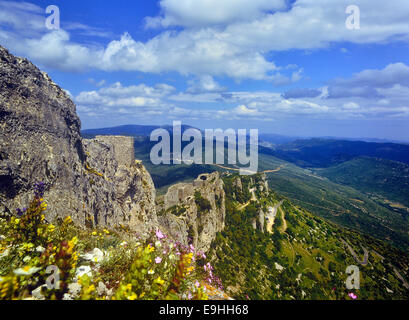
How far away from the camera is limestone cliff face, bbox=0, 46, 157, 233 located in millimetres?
10330

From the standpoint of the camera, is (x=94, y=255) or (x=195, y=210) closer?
(x=94, y=255)

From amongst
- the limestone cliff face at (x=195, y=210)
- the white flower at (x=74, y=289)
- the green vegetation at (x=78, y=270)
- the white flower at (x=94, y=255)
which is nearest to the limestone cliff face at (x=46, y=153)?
the green vegetation at (x=78, y=270)

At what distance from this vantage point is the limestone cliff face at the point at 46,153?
10330 mm

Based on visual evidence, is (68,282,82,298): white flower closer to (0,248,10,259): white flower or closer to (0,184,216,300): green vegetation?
(0,184,216,300): green vegetation

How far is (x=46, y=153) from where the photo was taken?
12.6 m

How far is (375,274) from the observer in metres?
82.4

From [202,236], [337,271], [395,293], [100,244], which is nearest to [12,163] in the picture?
[100,244]

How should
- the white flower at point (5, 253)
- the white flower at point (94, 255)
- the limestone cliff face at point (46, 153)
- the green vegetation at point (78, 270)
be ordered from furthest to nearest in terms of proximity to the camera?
the limestone cliff face at point (46, 153) < the white flower at point (94, 255) < the white flower at point (5, 253) < the green vegetation at point (78, 270)

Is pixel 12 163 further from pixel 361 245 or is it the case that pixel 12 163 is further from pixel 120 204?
pixel 361 245

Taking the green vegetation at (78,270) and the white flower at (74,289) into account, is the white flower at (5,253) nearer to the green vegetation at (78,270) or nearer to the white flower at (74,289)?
the green vegetation at (78,270)

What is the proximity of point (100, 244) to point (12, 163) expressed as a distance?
22.5ft

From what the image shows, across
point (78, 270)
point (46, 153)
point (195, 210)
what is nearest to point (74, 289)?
point (78, 270)

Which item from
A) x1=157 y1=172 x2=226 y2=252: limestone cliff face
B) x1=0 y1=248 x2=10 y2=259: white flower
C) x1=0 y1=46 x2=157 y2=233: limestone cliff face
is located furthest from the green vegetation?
x1=157 y1=172 x2=226 y2=252: limestone cliff face

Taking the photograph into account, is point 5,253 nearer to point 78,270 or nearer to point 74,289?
point 78,270
